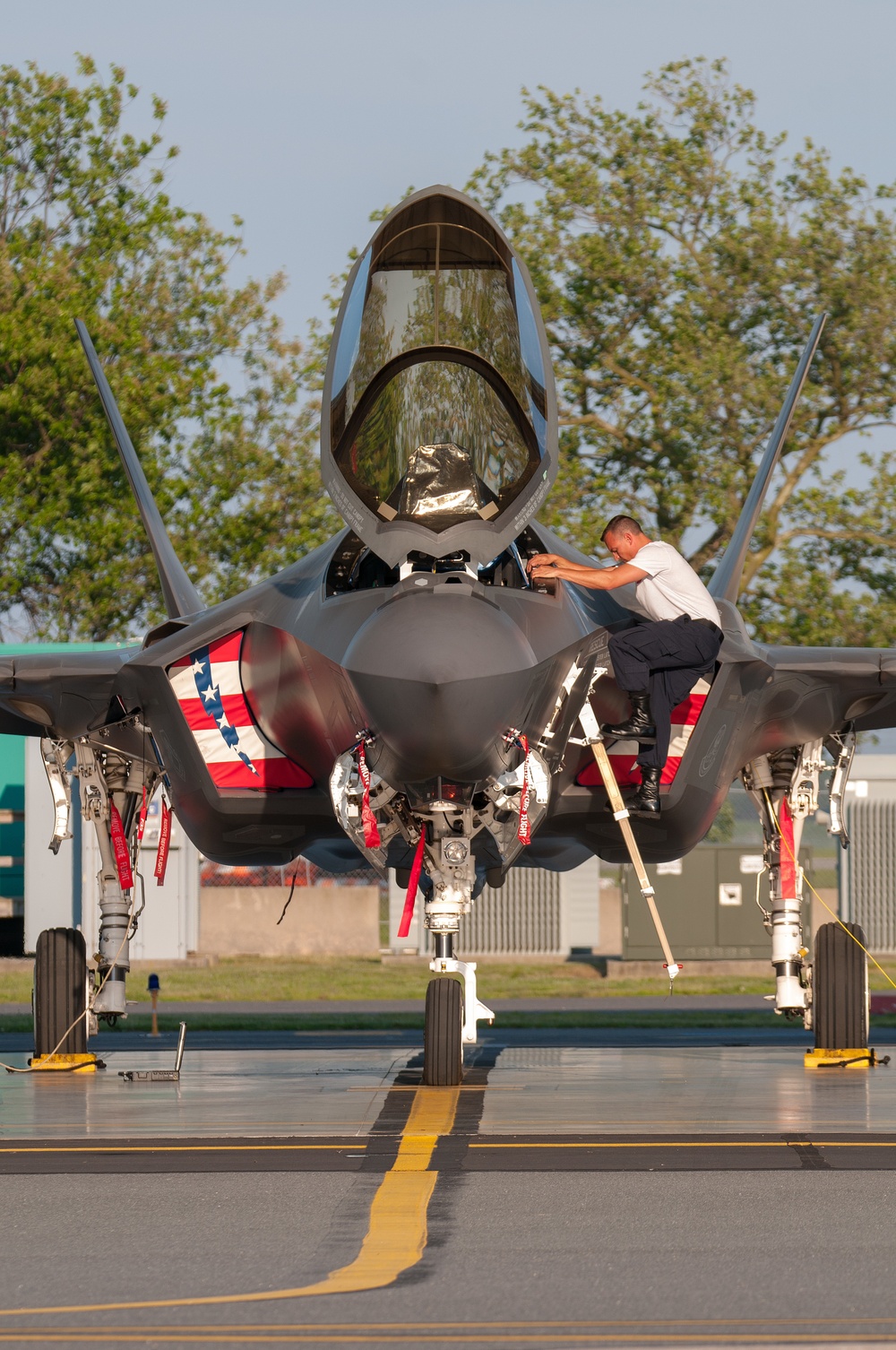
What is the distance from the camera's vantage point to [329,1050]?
14.3 metres

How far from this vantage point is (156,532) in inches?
562

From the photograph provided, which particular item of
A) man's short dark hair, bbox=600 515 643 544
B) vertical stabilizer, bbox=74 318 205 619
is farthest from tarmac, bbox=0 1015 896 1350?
vertical stabilizer, bbox=74 318 205 619

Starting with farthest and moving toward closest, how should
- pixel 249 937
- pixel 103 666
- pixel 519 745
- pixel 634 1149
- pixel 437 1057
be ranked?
pixel 249 937, pixel 103 666, pixel 437 1057, pixel 519 745, pixel 634 1149

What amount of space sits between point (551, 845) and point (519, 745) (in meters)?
2.77

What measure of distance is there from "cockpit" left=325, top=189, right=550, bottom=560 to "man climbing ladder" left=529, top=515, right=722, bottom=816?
629mm

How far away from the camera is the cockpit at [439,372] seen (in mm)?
9102

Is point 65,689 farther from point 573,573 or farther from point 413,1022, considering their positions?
point 413,1022

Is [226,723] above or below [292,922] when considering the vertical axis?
above

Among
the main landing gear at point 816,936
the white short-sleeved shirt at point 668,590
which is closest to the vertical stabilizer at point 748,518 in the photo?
the main landing gear at point 816,936

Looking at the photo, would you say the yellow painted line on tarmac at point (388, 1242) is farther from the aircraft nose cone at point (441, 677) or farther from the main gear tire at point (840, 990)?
the main gear tire at point (840, 990)

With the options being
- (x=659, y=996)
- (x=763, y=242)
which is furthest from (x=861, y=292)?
(x=659, y=996)

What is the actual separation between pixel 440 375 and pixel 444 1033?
3328 millimetres

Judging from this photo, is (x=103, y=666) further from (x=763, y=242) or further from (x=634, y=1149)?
(x=763, y=242)

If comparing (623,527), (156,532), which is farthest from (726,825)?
(623,527)
